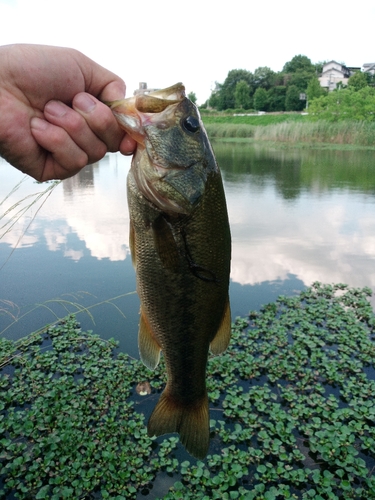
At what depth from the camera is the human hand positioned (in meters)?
1.81

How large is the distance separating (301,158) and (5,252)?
17.2 metres

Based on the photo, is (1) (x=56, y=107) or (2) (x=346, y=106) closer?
(1) (x=56, y=107)

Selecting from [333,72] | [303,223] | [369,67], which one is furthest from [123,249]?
[369,67]

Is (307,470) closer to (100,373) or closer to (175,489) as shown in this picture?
(175,489)

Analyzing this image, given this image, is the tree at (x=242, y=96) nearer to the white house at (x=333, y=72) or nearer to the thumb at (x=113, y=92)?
the white house at (x=333, y=72)

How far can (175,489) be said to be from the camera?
2.89m

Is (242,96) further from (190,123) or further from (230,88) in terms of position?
(190,123)

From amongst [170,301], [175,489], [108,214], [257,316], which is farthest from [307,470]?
[108,214]

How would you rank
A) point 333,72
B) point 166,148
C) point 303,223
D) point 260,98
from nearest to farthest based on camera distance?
1. point 166,148
2. point 303,223
3. point 260,98
4. point 333,72

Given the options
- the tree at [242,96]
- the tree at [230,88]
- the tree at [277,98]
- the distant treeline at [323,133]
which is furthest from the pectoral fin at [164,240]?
the tree at [230,88]

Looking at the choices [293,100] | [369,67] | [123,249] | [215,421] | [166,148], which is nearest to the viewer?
[166,148]

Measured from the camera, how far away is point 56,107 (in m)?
1.85

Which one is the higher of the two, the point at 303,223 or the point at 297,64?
the point at 297,64

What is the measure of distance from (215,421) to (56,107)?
275 cm
